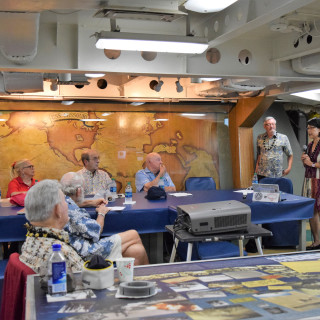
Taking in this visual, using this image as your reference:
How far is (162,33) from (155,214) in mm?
2097

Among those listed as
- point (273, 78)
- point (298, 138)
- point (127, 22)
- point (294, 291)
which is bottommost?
point (294, 291)

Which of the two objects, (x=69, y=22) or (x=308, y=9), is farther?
(x=69, y=22)

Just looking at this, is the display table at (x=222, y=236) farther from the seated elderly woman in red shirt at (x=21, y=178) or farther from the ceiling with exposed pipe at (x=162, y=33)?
the seated elderly woman in red shirt at (x=21, y=178)

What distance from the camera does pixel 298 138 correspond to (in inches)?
410

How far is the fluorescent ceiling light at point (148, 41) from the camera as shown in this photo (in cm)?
431

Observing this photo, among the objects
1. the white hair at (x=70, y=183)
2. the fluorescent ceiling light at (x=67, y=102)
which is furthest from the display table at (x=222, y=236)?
the fluorescent ceiling light at (x=67, y=102)

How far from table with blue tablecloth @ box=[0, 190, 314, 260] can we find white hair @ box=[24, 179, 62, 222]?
1545mm

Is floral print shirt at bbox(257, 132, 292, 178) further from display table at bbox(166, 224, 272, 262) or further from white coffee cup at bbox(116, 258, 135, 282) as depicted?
white coffee cup at bbox(116, 258, 135, 282)

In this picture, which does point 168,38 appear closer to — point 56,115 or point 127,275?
point 127,275

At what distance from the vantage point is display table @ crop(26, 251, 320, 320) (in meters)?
1.97

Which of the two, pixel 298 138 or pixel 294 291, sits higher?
pixel 298 138

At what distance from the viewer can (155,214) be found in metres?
4.78

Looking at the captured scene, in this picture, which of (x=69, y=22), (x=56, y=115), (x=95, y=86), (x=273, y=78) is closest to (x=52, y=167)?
(x=56, y=115)

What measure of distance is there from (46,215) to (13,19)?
68.5 inches
